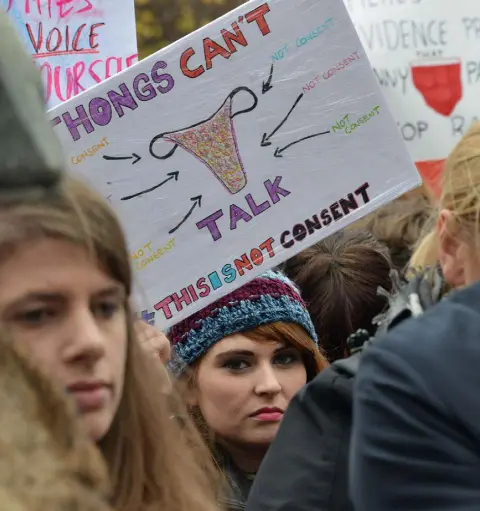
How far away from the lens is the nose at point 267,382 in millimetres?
2484

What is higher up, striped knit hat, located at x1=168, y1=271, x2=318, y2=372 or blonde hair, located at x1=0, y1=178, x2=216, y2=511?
blonde hair, located at x1=0, y1=178, x2=216, y2=511

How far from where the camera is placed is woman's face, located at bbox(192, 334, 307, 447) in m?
2.49

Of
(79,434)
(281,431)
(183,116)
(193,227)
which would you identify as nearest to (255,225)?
(193,227)

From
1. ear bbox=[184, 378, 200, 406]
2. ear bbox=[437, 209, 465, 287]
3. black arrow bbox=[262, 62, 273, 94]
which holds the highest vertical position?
black arrow bbox=[262, 62, 273, 94]

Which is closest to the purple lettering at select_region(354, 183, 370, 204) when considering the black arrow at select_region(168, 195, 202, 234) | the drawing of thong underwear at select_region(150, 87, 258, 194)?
the drawing of thong underwear at select_region(150, 87, 258, 194)

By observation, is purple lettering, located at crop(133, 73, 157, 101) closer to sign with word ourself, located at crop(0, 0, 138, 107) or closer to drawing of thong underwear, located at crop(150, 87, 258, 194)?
drawing of thong underwear, located at crop(150, 87, 258, 194)

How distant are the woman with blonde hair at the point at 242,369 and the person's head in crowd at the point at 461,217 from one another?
0.74 metres

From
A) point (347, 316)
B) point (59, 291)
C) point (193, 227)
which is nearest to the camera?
point (59, 291)

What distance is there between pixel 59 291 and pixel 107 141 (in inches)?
49.1

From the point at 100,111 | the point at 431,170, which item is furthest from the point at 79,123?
the point at 431,170

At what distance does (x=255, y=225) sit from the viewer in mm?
2445

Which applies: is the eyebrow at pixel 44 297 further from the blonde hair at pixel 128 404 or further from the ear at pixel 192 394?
the ear at pixel 192 394

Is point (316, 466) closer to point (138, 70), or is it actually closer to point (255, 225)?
point (255, 225)

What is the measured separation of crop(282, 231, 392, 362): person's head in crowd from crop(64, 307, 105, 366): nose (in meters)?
1.85
